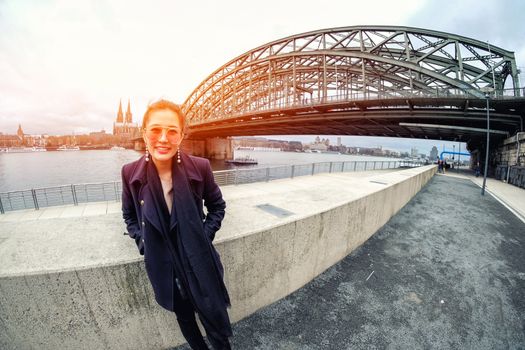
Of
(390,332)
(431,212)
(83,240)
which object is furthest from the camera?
(431,212)

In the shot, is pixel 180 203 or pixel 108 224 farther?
pixel 108 224

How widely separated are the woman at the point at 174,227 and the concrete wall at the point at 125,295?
370 millimetres

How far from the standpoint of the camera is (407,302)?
286cm

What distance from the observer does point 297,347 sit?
217 centimetres

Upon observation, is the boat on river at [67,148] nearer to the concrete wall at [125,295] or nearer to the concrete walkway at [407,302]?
the concrete wall at [125,295]

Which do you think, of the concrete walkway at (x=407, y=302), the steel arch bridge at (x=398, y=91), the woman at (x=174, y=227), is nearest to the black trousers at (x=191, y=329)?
the woman at (x=174, y=227)

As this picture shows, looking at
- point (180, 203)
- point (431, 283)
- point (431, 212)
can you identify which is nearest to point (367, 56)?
point (431, 212)

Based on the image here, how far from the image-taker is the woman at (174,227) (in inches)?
61.8

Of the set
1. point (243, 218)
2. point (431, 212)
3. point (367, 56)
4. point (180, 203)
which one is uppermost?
point (367, 56)

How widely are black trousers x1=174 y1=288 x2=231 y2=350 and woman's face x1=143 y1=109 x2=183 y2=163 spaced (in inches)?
43.4

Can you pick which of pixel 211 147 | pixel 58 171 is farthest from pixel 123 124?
pixel 58 171

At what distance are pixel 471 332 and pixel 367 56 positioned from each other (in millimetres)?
35243

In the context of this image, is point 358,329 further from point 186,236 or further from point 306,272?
point 186,236

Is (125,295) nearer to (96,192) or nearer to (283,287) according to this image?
(283,287)
